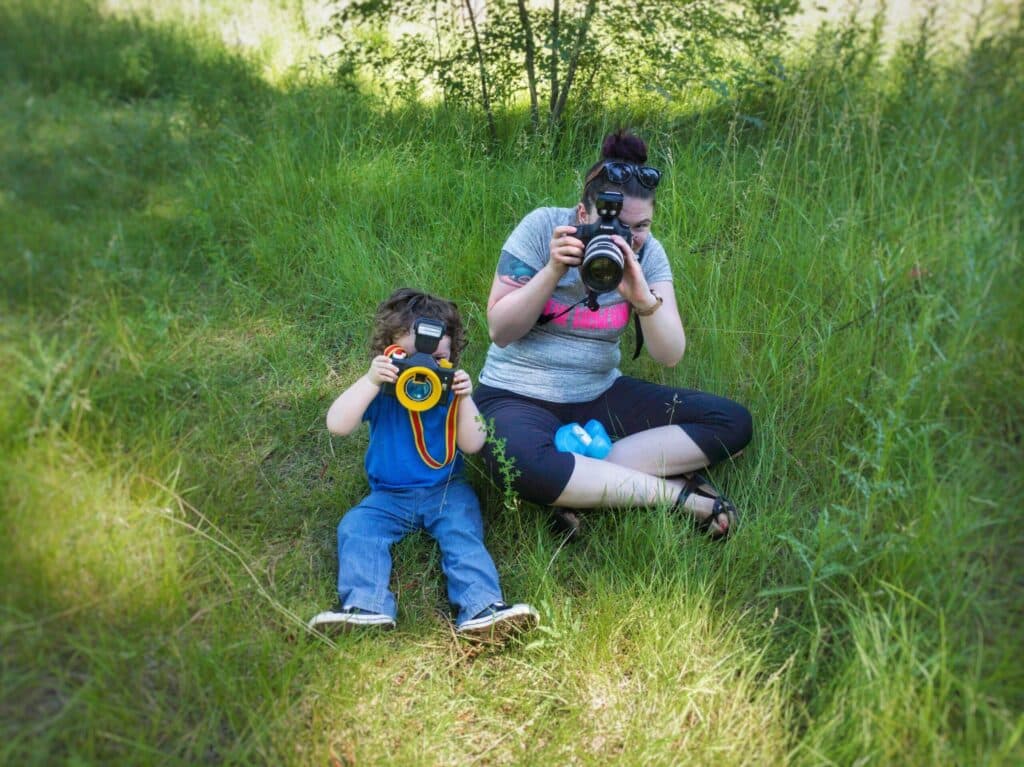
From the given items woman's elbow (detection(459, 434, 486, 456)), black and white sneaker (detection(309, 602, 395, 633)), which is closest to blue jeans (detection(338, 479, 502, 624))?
black and white sneaker (detection(309, 602, 395, 633))

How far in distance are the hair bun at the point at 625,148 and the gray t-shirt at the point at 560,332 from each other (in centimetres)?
22

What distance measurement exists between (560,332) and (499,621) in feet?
3.11

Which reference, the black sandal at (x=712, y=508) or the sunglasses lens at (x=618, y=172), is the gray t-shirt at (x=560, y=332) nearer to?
the sunglasses lens at (x=618, y=172)

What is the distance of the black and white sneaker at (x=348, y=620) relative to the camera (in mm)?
1931

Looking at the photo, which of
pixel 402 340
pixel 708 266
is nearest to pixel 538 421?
pixel 402 340

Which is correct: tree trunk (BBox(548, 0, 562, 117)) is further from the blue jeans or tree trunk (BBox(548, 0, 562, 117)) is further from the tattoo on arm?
the blue jeans

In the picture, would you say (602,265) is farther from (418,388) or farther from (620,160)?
(418,388)

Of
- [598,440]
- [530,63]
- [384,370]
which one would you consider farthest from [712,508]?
[530,63]

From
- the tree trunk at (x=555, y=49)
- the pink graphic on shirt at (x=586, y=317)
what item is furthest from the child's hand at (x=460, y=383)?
the tree trunk at (x=555, y=49)

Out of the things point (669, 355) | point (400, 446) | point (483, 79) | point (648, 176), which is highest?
point (483, 79)

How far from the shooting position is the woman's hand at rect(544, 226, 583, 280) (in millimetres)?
2219

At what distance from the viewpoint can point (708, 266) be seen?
2.97 meters

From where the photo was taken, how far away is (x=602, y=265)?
219 cm

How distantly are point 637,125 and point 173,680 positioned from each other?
9.56 feet
